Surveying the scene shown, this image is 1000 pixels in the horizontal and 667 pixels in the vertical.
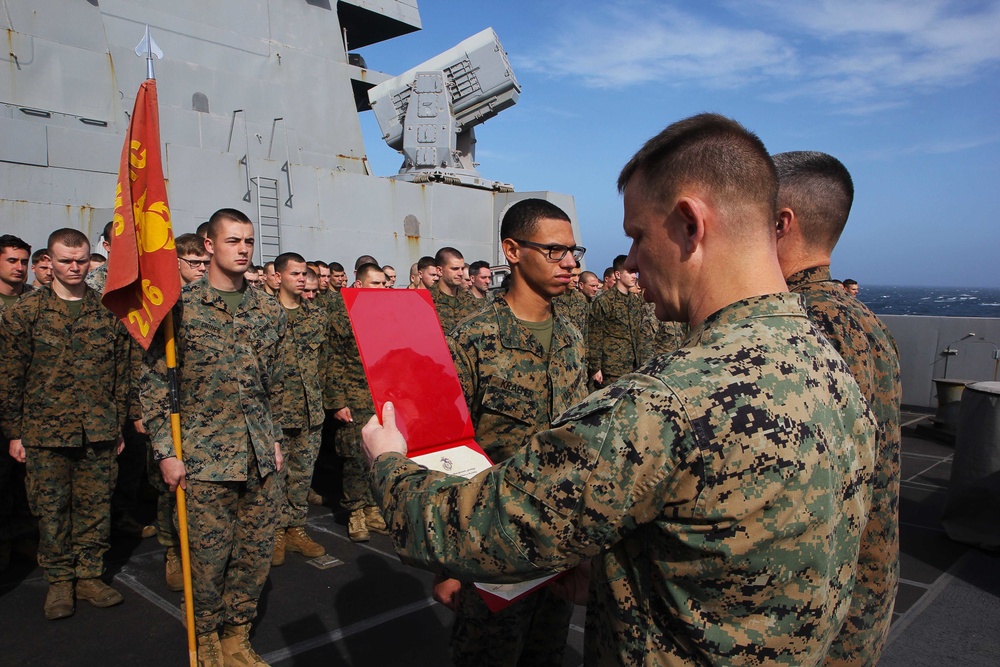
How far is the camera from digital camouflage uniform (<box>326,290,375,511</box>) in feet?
17.9

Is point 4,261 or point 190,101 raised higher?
point 190,101

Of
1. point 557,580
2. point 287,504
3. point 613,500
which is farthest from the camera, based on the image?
point 287,504

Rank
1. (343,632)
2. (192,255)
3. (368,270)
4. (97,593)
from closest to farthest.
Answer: (343,632), (97,593), (192,255), (368,270)

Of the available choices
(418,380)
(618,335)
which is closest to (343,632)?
(418,380)

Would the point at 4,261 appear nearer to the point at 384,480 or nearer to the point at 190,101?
the point at 384,480

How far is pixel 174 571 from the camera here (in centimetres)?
413

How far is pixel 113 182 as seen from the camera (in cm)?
873

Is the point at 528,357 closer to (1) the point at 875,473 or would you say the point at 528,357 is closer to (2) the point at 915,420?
(1) the point at 875,473

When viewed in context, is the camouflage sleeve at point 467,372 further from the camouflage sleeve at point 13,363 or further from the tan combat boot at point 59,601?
the camouflage sleeve at point 13,363

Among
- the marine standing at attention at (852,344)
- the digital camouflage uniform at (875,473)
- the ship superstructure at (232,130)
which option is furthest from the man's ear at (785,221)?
the ship superstructure at (232,130)

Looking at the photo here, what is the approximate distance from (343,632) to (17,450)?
7.32 feet

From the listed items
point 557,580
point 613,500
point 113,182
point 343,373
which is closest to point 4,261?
point 343,373

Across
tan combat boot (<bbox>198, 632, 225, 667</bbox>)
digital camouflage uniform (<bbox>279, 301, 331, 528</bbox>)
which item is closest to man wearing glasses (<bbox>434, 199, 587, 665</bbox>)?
tan combat boot (<bbox>198, 632, 225, 667</bbox>)

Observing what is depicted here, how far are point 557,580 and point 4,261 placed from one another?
496 centimetres
